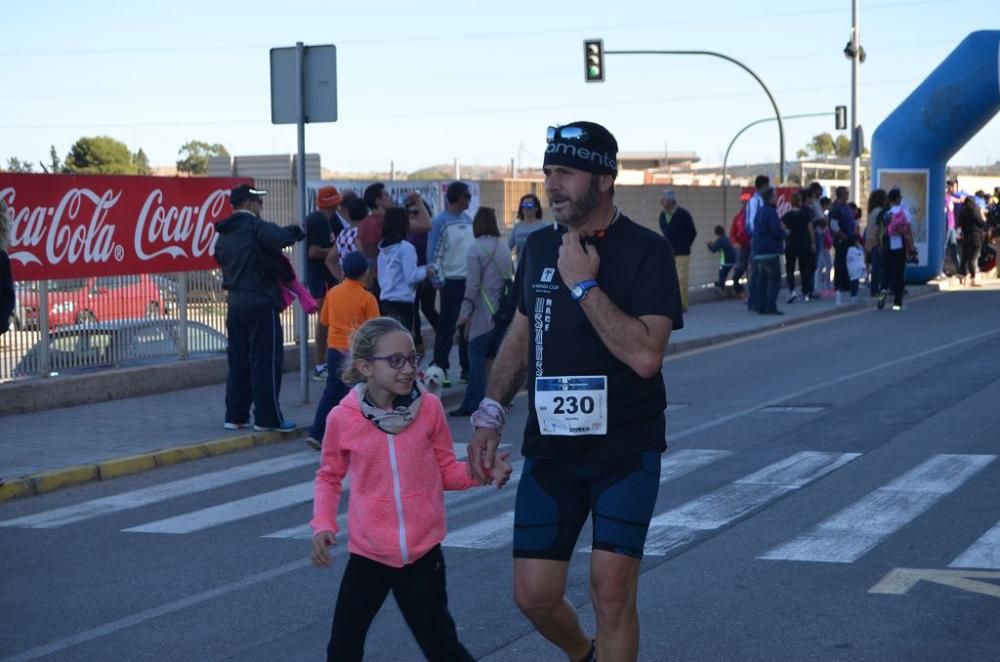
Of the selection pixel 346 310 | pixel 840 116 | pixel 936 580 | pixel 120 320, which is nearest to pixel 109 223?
pixel 120 320

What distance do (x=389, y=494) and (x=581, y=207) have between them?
1.09 m

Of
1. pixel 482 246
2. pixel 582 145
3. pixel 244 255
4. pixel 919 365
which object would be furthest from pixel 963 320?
pixel 582 145

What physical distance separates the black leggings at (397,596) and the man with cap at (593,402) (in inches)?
10.7

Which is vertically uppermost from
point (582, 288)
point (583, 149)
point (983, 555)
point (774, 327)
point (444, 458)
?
point (583, 149)

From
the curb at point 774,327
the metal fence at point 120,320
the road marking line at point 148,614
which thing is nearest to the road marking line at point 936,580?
the road marking line at point 148,614

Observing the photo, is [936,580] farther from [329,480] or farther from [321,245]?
[321,245]

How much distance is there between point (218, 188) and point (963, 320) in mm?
12402

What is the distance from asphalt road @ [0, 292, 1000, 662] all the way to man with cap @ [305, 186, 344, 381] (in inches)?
132

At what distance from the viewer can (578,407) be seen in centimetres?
452

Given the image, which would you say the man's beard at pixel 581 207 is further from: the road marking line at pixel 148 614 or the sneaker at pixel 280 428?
the sneaker at pixel 280 428

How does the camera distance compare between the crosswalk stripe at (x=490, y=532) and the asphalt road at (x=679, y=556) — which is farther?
the crosswalk stripe at (x=490, y=532)

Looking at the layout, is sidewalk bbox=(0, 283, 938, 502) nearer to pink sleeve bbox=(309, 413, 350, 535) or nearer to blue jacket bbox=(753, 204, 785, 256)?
pink sleeve bbox=(309, 413, 350, 535)

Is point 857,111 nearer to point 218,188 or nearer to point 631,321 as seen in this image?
point 218,188

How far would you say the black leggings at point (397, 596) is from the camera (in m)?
4.61
